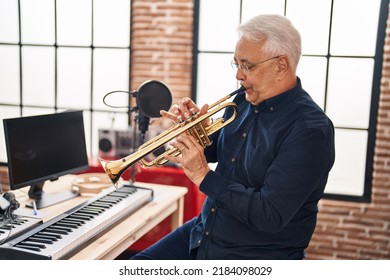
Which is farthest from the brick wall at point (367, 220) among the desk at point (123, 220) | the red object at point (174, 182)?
the desk at point (123, 220)

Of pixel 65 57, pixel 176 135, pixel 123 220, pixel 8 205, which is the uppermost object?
pixel 65 57

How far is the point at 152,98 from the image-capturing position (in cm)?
244

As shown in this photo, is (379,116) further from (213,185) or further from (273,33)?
(213,185)

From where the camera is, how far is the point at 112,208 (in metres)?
1.99

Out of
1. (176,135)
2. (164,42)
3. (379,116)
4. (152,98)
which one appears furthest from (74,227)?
(379,116)

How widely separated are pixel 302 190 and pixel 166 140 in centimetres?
51

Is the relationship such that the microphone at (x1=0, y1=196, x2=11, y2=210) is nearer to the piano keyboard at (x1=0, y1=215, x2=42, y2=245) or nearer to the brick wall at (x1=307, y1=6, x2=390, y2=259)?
the piano keyboard at (x1=0, y1=215, x2=42, y2=245)

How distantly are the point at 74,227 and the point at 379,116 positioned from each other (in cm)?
239

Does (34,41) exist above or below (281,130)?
above

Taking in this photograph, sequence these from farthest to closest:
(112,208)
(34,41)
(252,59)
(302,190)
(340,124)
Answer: (34,41), (340,124), (112,208), (252,59), (302,190)

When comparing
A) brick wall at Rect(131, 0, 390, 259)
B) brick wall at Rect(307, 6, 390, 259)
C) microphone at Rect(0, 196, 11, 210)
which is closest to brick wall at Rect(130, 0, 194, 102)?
brick wall at Rect(131, 0, 390, 259)
